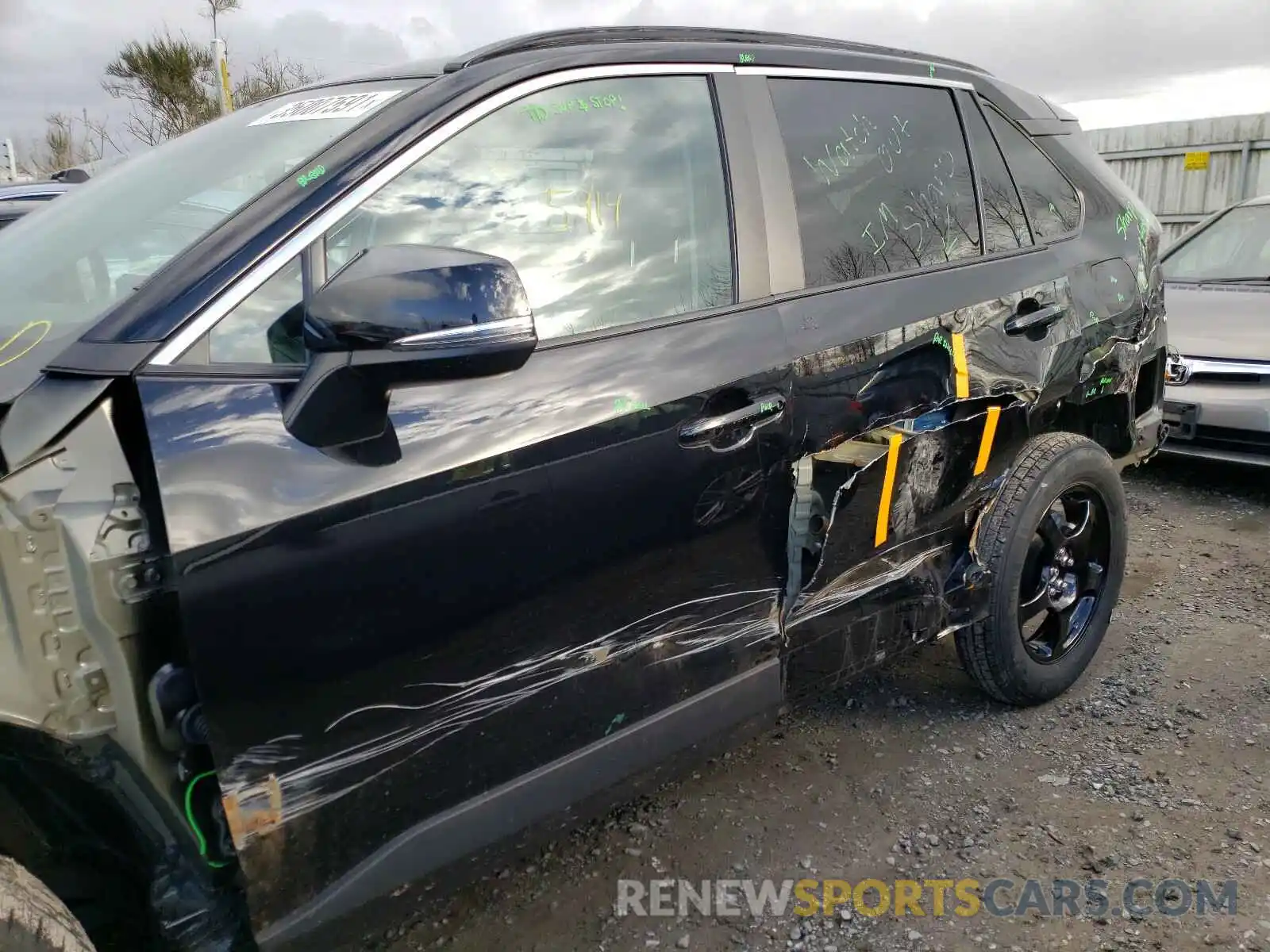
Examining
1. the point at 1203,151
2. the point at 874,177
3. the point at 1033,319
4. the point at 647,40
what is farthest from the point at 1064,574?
the point at 1203,151

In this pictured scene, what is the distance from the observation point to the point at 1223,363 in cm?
504

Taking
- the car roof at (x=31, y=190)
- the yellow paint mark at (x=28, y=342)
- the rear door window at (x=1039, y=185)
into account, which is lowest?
the yellow paint mark at (x=28, y=342)

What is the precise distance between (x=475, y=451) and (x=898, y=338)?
1.24 meters

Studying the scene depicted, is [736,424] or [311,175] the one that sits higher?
[311,175]

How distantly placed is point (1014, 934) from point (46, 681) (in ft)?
6.64

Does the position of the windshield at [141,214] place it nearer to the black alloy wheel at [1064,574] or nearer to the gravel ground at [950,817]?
the gravel ground at [950,817]

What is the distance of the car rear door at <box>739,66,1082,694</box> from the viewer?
7.50ft

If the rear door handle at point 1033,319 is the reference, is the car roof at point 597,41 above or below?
above

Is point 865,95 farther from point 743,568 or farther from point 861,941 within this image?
point 861,941

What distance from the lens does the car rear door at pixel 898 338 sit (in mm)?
2285

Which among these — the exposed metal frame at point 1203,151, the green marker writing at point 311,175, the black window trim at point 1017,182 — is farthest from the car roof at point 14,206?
the exposed metal frame at point 1203,151

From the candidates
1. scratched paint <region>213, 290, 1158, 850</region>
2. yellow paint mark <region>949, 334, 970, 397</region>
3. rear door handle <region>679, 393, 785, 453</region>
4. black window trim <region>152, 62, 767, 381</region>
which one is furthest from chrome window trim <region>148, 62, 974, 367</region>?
yellow paint mark <region>949, 334, 970, 397</region>

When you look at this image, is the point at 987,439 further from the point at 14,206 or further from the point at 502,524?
the point at 14,206

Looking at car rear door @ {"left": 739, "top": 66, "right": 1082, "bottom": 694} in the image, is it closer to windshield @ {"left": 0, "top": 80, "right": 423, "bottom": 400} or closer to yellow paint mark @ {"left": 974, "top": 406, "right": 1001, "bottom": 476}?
yellow paint mark @ {"left": 974, "top": 406, "right": 1001, "bottom": 476}
